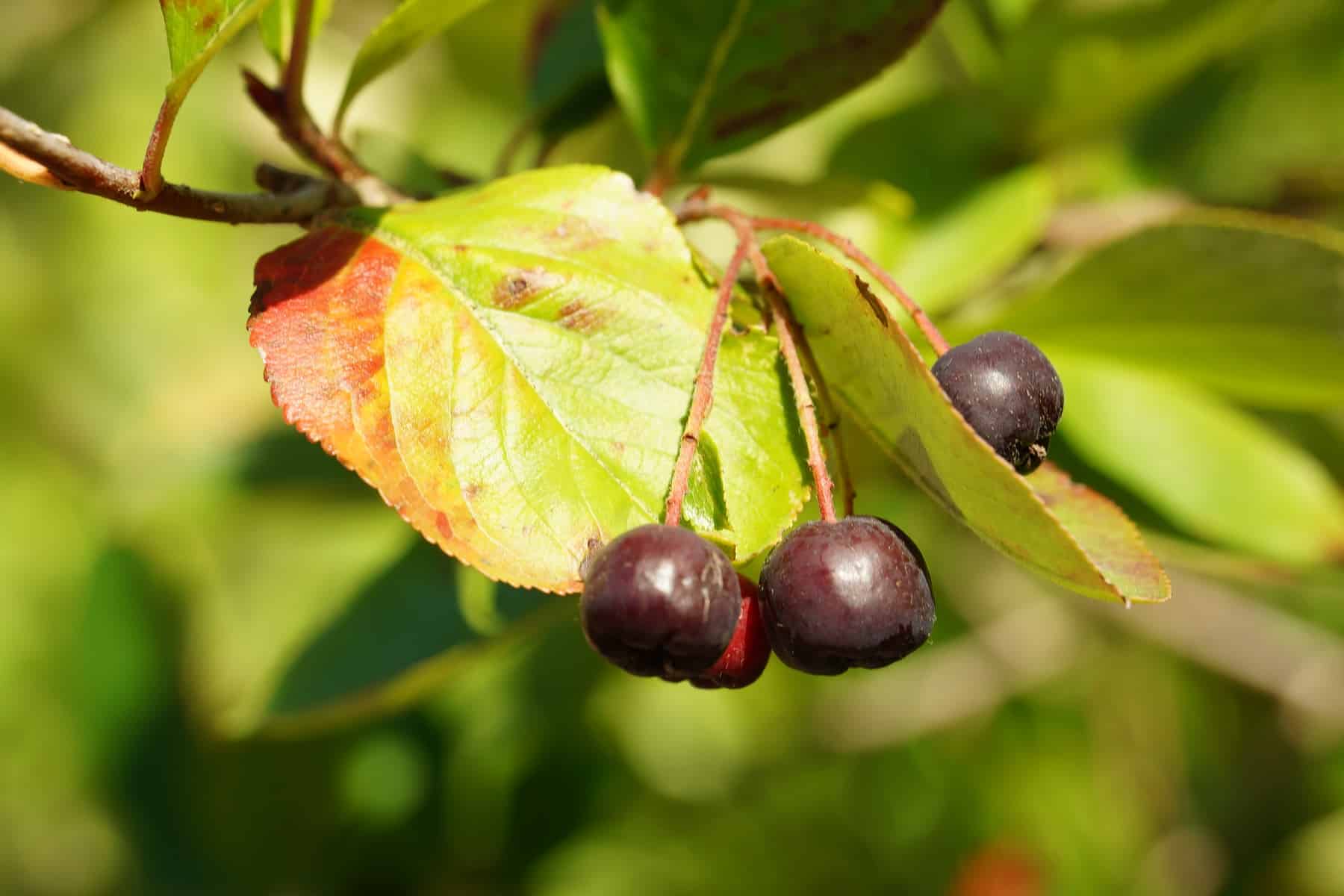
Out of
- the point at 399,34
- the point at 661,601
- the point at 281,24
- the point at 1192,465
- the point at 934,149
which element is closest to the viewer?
the point at 661,601

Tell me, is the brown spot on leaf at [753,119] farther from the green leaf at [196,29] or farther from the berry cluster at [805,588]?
the green leaf at [196,29]

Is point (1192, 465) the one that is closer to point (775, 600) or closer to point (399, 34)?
point (775, 600)

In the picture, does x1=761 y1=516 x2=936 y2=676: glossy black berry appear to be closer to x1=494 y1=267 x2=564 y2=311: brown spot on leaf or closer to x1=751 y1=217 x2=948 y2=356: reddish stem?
x1=751 y1=217 x2=948 y2=356: reddish stem

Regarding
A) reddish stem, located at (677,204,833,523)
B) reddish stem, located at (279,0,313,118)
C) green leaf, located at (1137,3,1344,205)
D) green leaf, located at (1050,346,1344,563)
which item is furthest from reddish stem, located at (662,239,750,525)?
green leaf, located at (1137,3,1344,205)

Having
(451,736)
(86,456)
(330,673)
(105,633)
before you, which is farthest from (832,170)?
(86,456)

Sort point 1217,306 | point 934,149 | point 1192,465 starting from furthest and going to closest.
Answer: point 934,149 → point 1192,465 → point 1217,306

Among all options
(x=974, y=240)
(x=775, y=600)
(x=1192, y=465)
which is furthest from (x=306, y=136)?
(x=1192, y=465)
